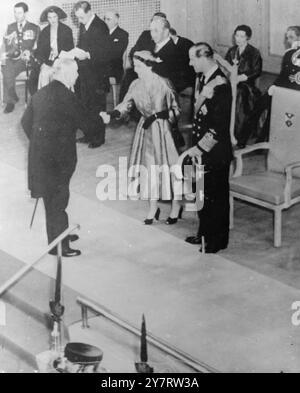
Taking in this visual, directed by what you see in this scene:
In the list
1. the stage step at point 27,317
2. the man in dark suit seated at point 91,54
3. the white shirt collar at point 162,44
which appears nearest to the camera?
the stage step at point 27,317

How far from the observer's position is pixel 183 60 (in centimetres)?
1063

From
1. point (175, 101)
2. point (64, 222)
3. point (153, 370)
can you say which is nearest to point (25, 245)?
point (64, 222)

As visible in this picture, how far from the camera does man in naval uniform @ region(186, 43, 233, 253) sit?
7.39m

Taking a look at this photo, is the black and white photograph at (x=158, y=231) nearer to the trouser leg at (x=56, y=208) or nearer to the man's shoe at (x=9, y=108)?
the trouser leg at (x=56, y=208)

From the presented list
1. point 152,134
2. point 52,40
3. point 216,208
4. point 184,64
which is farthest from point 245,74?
point 216,208

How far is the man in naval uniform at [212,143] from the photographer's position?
739 centimetres

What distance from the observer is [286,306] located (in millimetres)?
6809

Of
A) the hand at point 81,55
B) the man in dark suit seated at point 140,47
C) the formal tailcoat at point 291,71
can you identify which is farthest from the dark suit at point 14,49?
the formal tailcoat at point 291,71

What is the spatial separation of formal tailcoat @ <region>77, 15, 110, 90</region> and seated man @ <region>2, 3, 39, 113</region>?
1154 mm

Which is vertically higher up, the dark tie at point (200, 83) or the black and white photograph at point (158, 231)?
the dark tie at point (200, 83)

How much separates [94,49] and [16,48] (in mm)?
1532

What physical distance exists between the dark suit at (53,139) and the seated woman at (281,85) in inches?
121

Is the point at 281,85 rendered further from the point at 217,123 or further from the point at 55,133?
the point at 55,133

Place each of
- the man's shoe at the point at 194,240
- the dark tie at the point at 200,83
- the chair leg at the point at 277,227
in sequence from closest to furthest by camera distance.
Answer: the dark tie at the point at 200,83, the chair leg at the point at 277,227, the man's shoe at the point at 194,240
